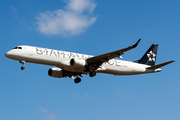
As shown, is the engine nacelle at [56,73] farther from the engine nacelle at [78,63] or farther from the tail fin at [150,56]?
the tail fin at [150,56]

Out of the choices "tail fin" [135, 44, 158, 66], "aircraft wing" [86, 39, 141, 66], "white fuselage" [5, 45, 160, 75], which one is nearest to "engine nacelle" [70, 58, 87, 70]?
"white fuselage" [5, 45, 160, 75]

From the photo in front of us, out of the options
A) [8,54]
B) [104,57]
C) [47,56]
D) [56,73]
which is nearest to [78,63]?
[104,57]

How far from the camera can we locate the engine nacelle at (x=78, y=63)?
33.0 metres

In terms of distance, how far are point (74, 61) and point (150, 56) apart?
1665 centimetres

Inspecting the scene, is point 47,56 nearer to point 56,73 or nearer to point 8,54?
point 8,54

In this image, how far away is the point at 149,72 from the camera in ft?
134

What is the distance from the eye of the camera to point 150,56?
44.2 metres

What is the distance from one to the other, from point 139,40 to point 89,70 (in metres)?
8.84

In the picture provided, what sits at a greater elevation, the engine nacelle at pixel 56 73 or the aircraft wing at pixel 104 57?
the aircraft wing at pixel 104 57

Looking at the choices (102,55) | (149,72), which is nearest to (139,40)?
(102,55)

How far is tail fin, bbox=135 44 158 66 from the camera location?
43031mm

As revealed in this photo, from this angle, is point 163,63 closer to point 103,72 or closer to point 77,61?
point 103,72

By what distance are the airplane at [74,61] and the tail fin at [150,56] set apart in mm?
3396

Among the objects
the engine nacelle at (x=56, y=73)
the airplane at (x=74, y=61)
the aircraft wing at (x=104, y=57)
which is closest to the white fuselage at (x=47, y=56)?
the airplane at (x=74, y=61)
